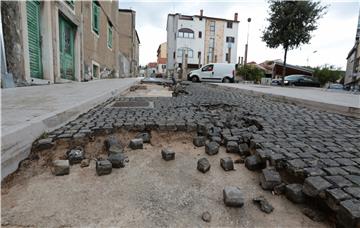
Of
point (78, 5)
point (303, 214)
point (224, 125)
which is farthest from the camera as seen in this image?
point (78, 5)

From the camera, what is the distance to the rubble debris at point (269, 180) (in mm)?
1728

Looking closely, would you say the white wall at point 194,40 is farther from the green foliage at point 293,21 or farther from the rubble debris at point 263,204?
the rubble debris at point 263,204

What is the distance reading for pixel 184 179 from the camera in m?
1.92

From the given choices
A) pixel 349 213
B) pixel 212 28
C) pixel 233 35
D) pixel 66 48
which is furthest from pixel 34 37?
pixel 233 35

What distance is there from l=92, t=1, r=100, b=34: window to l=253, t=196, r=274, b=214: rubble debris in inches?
580

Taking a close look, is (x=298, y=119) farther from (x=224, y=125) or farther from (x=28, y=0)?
(x=28, y=0)

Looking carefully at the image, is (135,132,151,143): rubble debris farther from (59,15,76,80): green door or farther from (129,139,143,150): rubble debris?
(59,15,76,80): green door

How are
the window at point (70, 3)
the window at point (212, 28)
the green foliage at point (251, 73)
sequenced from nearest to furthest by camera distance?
the window at point (70, 3), the green foliage at point (251, 73), the window at point (212, 28)

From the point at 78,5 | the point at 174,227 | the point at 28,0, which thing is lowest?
the point at 174,227

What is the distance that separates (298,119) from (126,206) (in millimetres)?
3136

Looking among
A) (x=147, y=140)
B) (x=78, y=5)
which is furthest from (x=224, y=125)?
(x=78, y=5)

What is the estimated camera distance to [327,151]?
2.16m

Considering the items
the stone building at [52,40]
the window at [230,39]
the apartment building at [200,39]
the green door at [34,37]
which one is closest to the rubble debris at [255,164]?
the stone building at [52,40]

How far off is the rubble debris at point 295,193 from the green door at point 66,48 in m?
9.95
